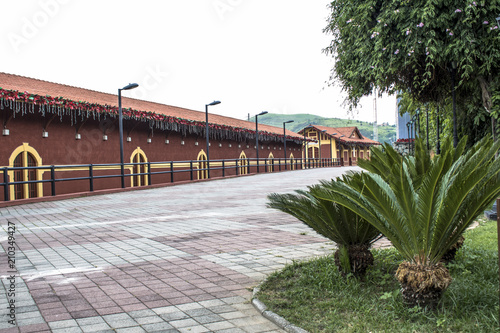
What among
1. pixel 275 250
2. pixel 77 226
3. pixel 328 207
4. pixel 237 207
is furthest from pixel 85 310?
pixel 237 207

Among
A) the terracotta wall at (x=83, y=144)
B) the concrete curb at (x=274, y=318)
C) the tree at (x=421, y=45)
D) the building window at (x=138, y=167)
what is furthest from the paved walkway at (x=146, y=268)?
the building window at (x=138, y=167)

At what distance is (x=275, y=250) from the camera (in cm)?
539

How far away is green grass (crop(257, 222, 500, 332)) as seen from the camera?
9.35 feet

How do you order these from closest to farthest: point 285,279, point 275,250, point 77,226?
point 285,279
point 275,250
point 77,226

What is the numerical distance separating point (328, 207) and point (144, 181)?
20.8 metres

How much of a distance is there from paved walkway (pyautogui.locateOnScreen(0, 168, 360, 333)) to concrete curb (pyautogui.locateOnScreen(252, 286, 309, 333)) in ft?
0.20

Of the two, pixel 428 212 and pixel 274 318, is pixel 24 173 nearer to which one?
pixel 274 318

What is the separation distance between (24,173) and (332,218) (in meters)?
16.0

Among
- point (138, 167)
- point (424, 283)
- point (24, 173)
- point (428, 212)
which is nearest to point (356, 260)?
point (424, 283)

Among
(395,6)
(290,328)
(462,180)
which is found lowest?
(290,328)

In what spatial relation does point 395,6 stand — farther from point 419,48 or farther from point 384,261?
point 384,261

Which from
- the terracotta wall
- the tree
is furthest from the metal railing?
the tree

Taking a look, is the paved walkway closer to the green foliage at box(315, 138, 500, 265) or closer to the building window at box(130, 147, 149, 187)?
the green foliage at box(315, 138, 500, 265)

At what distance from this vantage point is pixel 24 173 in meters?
16.8
